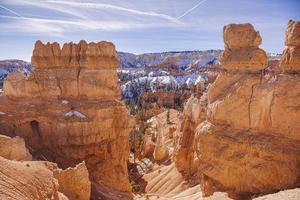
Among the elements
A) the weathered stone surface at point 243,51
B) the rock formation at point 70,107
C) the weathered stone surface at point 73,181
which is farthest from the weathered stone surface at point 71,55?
the weathered stone surface at point 243,51

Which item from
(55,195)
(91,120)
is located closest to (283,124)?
(55,195)

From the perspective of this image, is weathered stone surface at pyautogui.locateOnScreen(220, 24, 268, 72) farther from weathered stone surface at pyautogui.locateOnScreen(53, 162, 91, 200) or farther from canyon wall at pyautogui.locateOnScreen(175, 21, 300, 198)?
weathered stone surface at pyautogui.locateOnScreen(53, 162, 91, 200)

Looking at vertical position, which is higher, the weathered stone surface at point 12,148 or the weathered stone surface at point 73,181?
the weathered stone surface at point 12,148

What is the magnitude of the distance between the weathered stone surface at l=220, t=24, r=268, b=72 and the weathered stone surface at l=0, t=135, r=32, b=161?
1049cm

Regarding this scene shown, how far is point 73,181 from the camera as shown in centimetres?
1647

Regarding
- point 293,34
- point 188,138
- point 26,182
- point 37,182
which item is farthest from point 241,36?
point 188,138

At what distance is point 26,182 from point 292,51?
11.9 meters

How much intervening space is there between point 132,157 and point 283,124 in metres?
31.1

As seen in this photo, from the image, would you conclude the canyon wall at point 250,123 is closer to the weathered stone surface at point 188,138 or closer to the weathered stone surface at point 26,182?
the weathered stone surface at point 26,182

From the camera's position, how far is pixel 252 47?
17562 mm

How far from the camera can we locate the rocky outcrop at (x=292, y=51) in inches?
613

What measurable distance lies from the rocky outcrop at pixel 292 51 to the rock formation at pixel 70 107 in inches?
489

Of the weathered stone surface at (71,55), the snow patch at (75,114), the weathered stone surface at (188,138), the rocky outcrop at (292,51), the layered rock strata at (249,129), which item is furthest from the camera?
the weathered stone surface at (188,138)

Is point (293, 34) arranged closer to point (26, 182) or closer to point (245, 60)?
point (245, 60)
